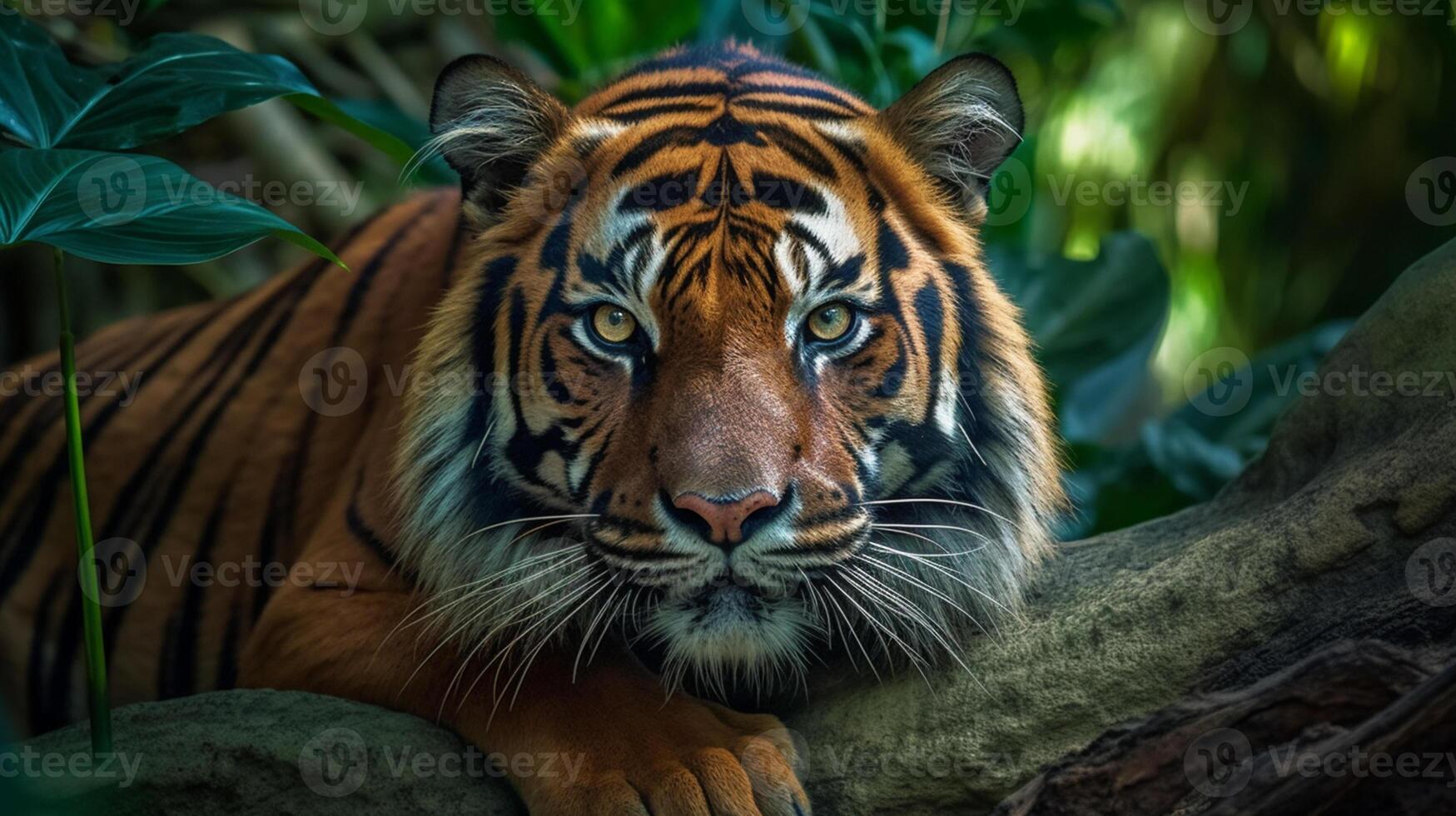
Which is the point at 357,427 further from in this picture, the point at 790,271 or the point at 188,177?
the point at 790,271


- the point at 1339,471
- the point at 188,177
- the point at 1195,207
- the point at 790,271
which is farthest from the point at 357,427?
the point at 1195,207

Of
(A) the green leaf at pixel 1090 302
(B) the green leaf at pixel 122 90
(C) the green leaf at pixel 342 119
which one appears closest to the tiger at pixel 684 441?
(C) the green leaf at pixel 342 119

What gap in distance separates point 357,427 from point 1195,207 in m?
6.25

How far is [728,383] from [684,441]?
13cm

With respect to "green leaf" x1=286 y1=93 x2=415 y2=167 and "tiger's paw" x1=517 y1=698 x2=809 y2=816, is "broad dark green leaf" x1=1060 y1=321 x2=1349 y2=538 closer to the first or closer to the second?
"tiger's paw" x1=517 y1=698 x2=809 y2=816

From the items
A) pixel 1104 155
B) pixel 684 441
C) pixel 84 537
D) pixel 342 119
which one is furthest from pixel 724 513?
pixel 1104 155

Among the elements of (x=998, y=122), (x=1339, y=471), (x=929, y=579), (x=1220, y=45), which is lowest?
(x=929, y=579)

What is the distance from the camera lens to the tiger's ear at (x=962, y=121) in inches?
94.5

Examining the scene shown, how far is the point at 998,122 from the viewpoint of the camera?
2455 millimetres

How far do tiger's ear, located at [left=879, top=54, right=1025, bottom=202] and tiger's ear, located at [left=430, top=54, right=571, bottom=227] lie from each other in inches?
25.0

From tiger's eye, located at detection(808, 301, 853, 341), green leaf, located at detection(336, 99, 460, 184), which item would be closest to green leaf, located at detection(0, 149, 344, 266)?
tiger's eye, located at detection(808, 301, 853, 341)

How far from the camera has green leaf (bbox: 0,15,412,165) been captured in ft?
7.14

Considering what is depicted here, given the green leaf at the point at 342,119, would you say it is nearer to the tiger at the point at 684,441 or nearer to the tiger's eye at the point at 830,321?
the tiger at the point at 684,441

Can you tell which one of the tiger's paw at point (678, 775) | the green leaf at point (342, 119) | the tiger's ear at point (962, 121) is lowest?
the tiger's paw at point (678, 775)
